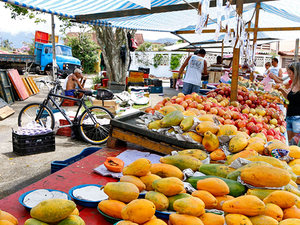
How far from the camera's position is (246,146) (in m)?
2.25

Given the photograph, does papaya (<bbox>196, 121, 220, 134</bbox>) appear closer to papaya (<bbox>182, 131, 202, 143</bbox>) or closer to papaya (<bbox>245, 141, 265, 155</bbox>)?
papaya (<bbox>182, 131, 202, 143</bbox>)

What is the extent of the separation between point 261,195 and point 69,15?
573cm

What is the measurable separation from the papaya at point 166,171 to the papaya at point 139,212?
0.46m

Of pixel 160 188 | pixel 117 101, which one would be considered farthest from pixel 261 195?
pixel 117 101

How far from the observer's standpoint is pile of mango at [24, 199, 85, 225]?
1.15 metres

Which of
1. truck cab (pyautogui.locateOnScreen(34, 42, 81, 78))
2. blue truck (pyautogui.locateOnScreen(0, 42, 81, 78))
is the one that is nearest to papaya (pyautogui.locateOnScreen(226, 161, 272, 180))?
blue truck (pyautogui.locateOnScreen(0, 42, 81, 78))

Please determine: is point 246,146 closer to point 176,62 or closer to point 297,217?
point 297,217

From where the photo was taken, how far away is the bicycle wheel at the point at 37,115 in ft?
18.0

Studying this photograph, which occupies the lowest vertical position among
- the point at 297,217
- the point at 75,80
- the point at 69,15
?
the point at 297,217

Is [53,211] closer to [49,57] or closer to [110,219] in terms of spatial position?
[110,219]

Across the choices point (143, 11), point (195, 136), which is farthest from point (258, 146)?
point (143, 11)

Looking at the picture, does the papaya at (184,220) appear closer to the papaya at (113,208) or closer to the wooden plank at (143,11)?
the papaya at (113,208)

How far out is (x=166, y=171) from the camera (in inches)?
64.6

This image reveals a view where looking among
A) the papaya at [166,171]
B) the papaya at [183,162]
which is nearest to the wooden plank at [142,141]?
the papaya at [183,162]
